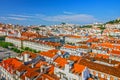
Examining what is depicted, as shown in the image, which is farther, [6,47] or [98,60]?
[6,47]

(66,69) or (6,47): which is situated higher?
(66,69)

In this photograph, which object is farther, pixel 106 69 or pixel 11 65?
pixel 11 65

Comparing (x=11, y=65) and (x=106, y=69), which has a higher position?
(x=11, y=65)

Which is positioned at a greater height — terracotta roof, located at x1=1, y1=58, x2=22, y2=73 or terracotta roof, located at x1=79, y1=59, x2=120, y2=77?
terracotta roof, located at x1=1, y1=58, x2=22, y2=73

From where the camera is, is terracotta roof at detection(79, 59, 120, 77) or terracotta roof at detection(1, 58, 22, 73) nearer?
terracotta roof at detection(79, 59, 120, 77)

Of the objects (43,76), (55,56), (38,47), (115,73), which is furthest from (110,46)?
(43,76)

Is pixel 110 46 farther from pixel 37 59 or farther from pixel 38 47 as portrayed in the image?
pixel 37 59

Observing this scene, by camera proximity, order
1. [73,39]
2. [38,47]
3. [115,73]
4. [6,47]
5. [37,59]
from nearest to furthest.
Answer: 1. [115,73]
2. [37,59]
3. [38,47]
4. [6,47]
5. [73,39]

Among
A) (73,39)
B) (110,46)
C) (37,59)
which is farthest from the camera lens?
(73,39)

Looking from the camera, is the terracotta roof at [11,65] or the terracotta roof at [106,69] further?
the terracotta roof at [11,65]

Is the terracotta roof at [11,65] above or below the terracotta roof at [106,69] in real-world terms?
above
